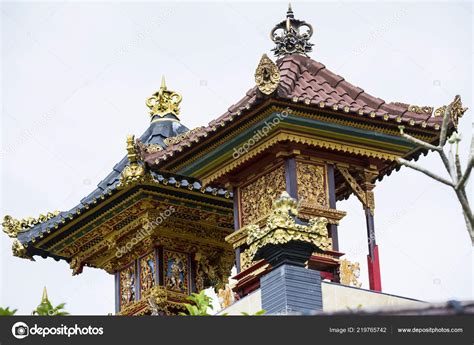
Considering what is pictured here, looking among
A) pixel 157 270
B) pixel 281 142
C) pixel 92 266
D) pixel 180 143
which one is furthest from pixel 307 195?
pixel 92 266

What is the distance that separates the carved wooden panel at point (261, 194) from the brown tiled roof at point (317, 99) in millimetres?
954

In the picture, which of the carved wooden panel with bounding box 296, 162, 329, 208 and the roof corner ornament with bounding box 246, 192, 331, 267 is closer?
the roof corner ornament with bounding box 246, 192, 331, 267

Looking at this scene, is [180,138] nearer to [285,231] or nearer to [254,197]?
[254,197]

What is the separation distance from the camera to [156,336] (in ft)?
42.8

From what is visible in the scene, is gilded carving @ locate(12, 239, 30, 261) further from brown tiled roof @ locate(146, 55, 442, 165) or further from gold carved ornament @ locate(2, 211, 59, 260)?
brown tiled roof @ locate(146, 55, 442, 165)

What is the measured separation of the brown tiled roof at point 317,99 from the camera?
66.0 ft

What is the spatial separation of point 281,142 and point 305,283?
11.2 feet

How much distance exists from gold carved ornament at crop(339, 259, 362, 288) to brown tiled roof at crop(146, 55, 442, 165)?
77.4 inches

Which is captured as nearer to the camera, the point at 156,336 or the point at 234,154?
the point at 156,336

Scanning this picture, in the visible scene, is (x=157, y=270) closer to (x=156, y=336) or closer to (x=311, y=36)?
(x=311, y=36)

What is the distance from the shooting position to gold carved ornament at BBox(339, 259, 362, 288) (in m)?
19.9

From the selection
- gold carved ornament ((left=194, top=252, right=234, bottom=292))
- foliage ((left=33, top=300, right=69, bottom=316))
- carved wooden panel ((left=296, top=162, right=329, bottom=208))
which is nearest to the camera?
foliage ((left=33, top=300, right=69, bottom=316))

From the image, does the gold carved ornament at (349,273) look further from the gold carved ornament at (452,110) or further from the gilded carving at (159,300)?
the gilded carving at (159,300)

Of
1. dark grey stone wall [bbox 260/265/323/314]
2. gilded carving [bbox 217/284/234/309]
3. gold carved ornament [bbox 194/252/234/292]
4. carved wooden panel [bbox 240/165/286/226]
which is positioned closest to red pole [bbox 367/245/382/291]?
carved wooden panel [bbox 240/165/286/226]
